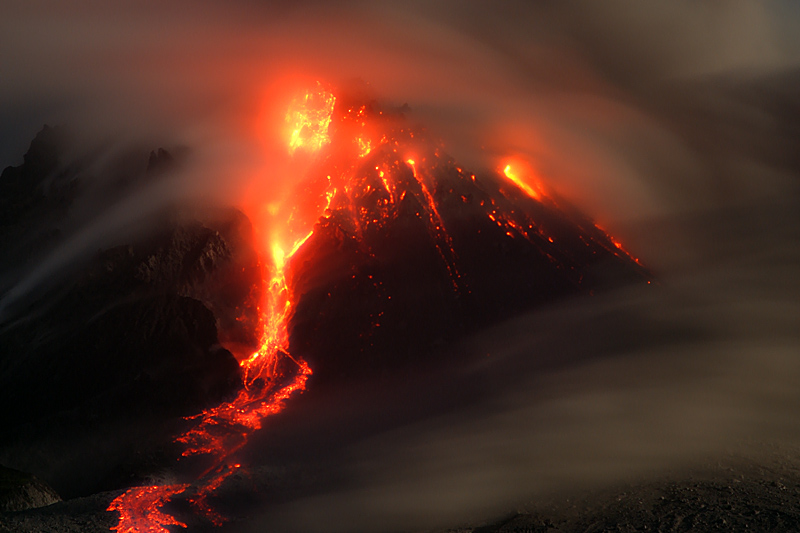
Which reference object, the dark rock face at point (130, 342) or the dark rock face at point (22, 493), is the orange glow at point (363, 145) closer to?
the dark rock face at point (130, 342)

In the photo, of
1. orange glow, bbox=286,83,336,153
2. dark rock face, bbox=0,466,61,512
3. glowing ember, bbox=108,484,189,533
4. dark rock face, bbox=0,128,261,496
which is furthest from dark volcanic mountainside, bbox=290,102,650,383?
dark rock face, bbox=0,466,61,512

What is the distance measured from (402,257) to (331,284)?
14.2m

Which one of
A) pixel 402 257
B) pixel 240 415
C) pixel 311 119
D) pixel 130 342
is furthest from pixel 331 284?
pixel 311 119

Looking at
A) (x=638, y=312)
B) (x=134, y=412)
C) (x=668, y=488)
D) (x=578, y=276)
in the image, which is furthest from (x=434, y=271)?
(x=668, y=488)

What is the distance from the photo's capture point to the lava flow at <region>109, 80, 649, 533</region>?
12575 centimetres

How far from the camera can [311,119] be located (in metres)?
175

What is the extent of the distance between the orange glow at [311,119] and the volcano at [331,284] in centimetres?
1744

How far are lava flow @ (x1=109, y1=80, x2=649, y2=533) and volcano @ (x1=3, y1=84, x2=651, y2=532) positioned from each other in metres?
0.29

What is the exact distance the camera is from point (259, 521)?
69.4m

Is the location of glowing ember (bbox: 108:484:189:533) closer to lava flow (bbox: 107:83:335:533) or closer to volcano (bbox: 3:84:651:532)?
lava flow (bbox: 107:83:335:533)

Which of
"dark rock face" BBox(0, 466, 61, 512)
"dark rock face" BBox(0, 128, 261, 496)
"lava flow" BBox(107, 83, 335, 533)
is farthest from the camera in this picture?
"dark rock face" BBox(0, 128, 261, 496)

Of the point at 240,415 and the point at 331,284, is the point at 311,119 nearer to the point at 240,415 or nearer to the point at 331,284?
the point at 331,284

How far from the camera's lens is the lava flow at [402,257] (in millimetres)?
125750

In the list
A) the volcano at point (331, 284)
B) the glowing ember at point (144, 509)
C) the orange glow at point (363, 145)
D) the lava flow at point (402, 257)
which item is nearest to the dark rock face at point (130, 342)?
the volcano at point (331, 284)
